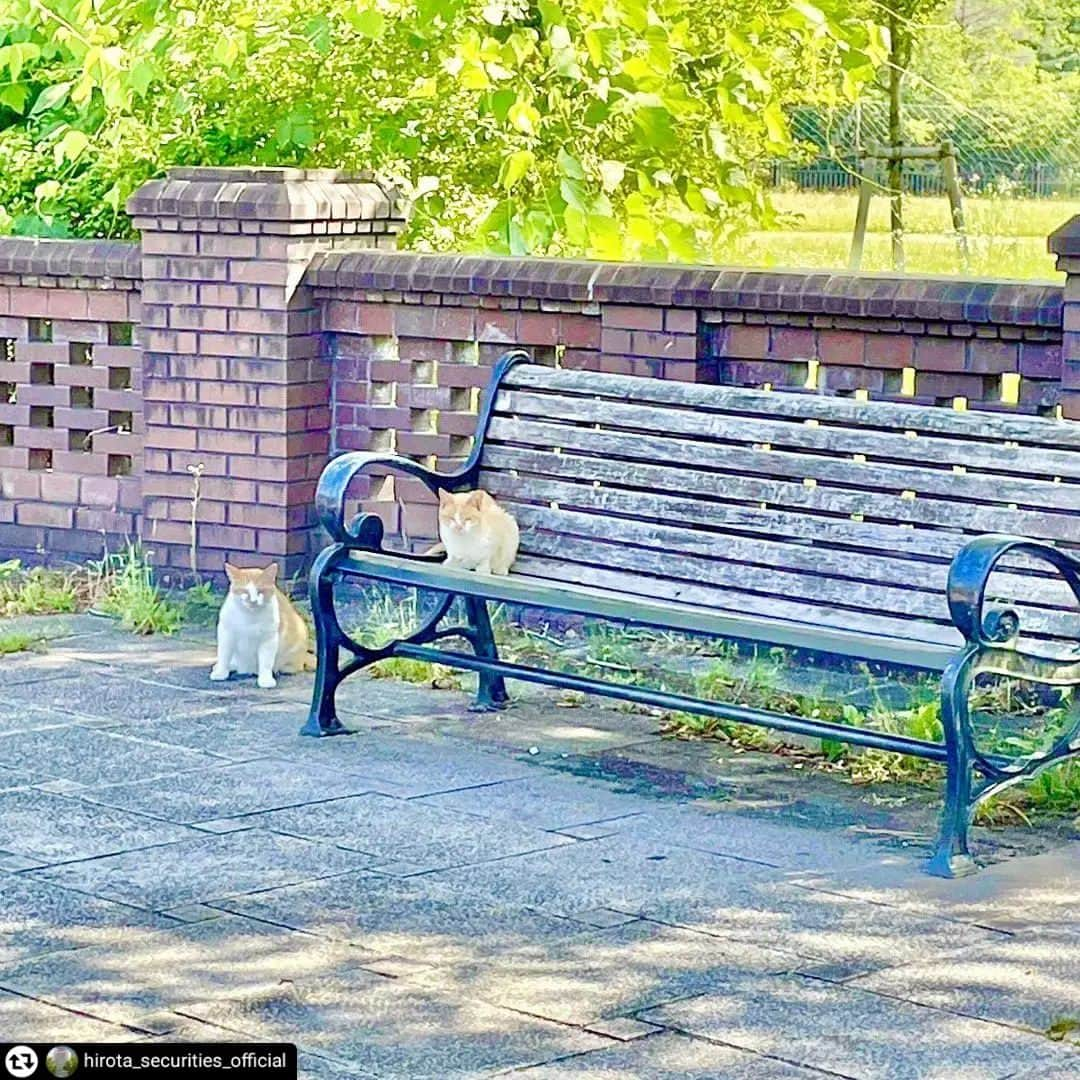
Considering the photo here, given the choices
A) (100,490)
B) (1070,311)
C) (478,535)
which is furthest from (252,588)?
(1070,311)

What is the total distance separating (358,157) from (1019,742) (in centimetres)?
466

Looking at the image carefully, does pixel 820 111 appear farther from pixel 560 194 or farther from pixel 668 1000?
pixel 668 1000

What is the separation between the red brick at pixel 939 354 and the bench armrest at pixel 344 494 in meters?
1.59

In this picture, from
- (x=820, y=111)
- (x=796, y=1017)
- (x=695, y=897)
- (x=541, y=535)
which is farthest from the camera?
(x=820, y=111)

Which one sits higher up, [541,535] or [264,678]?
[541,535]

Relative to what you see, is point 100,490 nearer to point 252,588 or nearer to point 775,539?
point 252,588

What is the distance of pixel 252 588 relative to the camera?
7.48 m

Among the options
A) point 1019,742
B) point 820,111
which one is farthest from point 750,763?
point 820,111

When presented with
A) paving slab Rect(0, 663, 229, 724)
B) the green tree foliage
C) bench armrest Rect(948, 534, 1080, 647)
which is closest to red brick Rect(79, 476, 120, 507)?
the green tree foliage

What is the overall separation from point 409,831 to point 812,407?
5.60ft

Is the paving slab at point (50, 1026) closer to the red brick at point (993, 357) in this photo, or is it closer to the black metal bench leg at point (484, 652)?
the black metal bench leg at point (484, 652)

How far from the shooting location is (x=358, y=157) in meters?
10.1

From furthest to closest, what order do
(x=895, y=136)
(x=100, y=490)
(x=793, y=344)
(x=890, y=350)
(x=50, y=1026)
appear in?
(x=895, y=136), (x=100, y=490), (x=793, y=344), (x=890, y=350), (x=50, y=1026)
